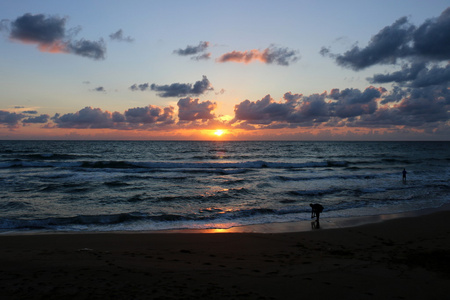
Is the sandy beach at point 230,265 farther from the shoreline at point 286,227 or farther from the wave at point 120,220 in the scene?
the wave at point 120,220

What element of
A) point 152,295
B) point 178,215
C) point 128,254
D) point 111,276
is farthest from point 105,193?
point 152,295

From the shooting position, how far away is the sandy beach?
6.03 m

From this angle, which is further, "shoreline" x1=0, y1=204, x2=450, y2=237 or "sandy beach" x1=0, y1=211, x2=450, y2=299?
"shoreline" x1=0, y1=204, x2=450, y2=237

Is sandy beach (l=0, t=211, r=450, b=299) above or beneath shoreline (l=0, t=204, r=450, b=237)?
above

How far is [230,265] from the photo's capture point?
7844 mm

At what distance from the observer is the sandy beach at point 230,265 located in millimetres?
6031

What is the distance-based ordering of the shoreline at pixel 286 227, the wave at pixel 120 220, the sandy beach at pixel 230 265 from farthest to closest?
the wave at pixel 120 220 < the shoreline at pixel 286 227 < the sandy beach at pixel 230 265

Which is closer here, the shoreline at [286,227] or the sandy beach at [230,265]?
the sandy beach at [230,265]

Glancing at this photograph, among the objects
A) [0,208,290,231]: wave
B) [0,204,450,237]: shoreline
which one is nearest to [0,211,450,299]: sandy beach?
[0,204,450,237]: shoreline

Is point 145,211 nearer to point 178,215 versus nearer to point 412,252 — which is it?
point 178,215

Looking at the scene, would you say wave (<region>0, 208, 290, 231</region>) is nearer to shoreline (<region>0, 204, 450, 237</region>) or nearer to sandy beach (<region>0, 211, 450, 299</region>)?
shoreline (<region>0, 204, 450, 237</region>)

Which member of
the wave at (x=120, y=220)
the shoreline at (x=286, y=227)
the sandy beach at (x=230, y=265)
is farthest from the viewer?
the wave at (x=120, y=220)

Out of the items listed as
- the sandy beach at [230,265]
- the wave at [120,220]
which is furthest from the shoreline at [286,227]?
the wave at [120,220]

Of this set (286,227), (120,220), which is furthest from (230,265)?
(120,220)
